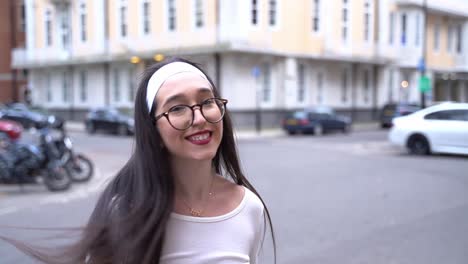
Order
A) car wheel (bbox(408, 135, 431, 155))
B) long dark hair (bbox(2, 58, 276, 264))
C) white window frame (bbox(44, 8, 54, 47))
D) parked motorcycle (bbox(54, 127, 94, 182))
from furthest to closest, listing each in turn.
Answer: white window frame (bbox(44, 8, 54, 47)) < car wheel (bbox(408, 135, 431, 155)) < parked motorcycle (bbox(54, 127, 94, 182)) < long dark hair (bbox(2, 58, 276, 264))

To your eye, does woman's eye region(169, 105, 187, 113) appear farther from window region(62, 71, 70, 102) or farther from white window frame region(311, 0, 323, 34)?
window region(62, 71, 70, 102)

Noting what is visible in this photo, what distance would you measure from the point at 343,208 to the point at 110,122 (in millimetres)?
17829

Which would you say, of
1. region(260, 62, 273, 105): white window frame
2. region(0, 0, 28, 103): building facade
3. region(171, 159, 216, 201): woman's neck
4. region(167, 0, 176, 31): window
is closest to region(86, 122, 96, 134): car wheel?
region(167, 0, 176, 31): window

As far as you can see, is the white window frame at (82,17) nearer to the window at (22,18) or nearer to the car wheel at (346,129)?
the window at (22,18)

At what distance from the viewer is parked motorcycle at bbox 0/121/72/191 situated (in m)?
9.12

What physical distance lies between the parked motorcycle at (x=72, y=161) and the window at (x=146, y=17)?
1378cm

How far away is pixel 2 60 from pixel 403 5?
3185 cm

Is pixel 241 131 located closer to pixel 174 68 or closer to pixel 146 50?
pixel 146 50

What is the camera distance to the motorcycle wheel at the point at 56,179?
30.6ft

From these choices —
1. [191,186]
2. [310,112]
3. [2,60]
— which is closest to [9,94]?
[2,60]

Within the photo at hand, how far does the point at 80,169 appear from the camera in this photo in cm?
1035

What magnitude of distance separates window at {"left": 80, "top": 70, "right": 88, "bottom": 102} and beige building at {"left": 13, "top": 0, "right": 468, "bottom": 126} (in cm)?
7

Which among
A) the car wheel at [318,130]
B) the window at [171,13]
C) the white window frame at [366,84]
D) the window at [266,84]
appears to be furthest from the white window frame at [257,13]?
the white window frame at [366,84]

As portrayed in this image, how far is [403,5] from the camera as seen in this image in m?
30.6
